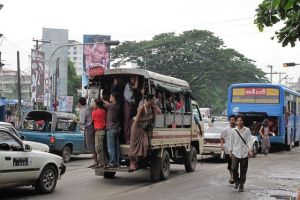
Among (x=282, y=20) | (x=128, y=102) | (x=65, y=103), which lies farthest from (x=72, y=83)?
(x=282, y=20)

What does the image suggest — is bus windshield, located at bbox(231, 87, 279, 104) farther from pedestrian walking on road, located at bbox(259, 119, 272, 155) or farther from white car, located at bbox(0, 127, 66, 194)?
white car, located at bbox(0, 127, 66, 194)

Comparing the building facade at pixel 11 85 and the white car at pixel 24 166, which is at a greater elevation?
the building facade at pixel 11 85

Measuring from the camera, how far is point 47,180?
10.6 metres

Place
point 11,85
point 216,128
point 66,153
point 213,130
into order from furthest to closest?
1. point 11,85
2. point 216,128
3. point 213,130
4. point 66,153

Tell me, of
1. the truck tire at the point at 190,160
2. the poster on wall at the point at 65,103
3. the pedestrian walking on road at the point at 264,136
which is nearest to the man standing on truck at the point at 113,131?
the truck tire at the point at 190,160

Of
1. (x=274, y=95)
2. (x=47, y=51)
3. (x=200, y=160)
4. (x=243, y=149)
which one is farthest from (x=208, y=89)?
(x=243, y=149)

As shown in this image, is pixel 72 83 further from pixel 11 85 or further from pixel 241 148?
pixel 241 148

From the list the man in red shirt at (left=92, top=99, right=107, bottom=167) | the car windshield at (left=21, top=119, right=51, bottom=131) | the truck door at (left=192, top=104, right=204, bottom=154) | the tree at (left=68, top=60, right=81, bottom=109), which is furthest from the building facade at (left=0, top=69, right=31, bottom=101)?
the man in red shirt at (left=92, top=99, right=107, bottom=167)

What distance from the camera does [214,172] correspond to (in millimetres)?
15719

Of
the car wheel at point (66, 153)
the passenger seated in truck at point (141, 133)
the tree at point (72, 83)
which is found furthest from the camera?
the tree at point (72, 83)

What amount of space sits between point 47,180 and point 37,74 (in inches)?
975

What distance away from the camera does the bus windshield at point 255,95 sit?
83.4 feet

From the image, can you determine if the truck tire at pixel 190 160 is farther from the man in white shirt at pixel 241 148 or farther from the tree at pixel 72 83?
the tree at pixel 72 83

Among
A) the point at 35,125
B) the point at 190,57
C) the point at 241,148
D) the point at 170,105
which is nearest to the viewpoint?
the point at 241,148
